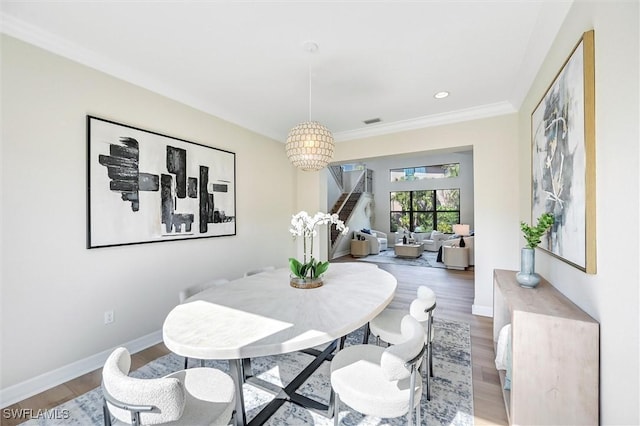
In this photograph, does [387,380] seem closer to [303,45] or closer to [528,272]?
[528,272]

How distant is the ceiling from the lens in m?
1.79

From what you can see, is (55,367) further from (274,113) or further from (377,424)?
(274,113)

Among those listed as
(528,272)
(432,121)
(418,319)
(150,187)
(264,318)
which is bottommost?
(418,319)

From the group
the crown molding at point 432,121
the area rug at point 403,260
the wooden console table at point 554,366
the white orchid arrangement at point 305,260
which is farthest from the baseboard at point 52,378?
the area rug at point 403,260

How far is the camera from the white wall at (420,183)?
9.71 meters

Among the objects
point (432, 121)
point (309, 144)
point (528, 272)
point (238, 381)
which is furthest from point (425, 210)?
point (238, 381)

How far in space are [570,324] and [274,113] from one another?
11.4ft

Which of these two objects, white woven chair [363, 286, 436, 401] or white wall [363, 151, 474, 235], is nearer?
white woven chair [363, 286, 436, 401]

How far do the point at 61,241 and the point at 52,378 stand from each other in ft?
3.37

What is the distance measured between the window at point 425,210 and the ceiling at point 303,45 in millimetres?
7436

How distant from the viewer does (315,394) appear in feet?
6.31

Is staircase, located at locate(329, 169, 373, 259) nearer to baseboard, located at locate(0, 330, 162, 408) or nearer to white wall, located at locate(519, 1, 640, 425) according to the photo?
baseboard, located at locate(0, 330, 162, 408)

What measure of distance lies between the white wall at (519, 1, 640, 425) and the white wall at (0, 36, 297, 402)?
10.9 feet

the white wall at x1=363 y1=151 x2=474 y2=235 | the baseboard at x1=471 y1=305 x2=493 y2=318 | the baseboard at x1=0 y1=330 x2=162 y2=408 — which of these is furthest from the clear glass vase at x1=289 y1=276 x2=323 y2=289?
the white wall at x1=363 y1=151 x2=474 y2=235
